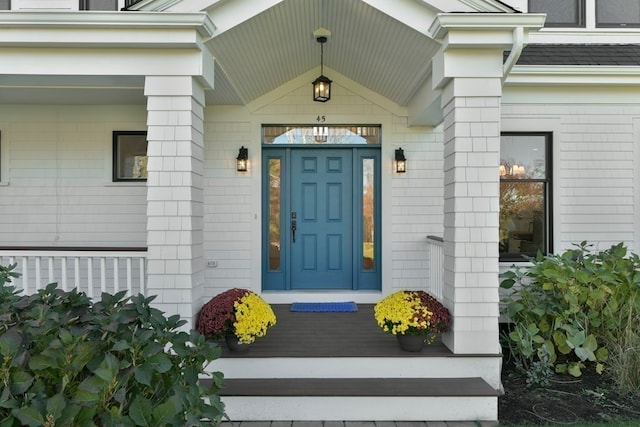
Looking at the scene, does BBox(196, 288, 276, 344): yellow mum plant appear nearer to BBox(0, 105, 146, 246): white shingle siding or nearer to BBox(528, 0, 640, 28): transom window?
BBox(0, 105, 146, 246): white shingle siding

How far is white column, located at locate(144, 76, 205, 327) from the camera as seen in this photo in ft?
11.7

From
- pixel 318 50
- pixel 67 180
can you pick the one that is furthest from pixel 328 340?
pixel 67 180

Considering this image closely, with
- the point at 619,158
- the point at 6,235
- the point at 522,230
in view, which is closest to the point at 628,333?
the point at 522,230

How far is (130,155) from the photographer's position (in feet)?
18.0

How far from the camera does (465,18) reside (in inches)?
135

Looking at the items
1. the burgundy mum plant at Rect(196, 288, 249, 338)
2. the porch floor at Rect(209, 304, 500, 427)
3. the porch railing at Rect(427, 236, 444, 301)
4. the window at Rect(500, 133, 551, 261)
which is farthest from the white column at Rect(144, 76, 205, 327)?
the window at Rect(500, 133, 551, 261)

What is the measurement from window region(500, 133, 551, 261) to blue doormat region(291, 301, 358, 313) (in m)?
1.87

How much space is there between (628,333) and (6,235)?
658 centimetres

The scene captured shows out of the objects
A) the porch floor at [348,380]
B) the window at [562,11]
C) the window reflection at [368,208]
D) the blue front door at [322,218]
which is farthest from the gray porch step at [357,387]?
the window at [562,11]

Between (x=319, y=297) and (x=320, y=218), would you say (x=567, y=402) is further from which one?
(x=320, y=218)

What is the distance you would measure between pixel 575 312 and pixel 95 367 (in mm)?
3944

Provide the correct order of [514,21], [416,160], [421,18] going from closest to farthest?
[514,21] < [421,18] < [416,160]

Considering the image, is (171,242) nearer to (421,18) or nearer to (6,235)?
(421,18)

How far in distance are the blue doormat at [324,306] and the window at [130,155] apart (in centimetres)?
242
